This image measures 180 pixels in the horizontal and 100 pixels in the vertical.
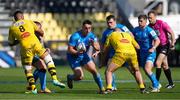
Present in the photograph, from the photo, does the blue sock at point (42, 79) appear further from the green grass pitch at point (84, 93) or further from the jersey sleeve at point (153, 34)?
the jersey sleeve at point (153, 34)

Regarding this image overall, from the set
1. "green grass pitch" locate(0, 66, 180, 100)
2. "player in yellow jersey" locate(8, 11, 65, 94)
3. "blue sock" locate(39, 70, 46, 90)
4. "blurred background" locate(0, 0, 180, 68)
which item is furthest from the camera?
"blurred background" locate(0, 0, 180, 68)

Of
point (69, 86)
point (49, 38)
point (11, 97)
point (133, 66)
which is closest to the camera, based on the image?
point (11, 97)

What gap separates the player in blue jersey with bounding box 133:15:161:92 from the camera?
18.9 m

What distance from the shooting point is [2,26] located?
4150 cm

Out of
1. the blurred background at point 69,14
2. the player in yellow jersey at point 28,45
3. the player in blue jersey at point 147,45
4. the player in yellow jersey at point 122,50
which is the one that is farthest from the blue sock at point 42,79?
the blurred background at point 69,14

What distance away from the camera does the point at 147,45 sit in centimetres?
1920

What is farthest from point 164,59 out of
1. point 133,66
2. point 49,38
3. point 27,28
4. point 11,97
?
point 49,38

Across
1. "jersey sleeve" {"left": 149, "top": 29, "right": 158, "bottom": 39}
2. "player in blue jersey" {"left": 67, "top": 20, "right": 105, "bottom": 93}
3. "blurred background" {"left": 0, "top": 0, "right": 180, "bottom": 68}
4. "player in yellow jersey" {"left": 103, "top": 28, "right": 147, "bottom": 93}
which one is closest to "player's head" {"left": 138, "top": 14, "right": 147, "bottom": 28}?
"jersey sleeve" {"left": 149, "top": 29, "right": 158, "bottom": 39}

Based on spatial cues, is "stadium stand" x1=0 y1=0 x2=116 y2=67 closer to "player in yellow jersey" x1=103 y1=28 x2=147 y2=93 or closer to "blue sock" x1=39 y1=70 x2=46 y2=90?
"blue sock" x1=39 y1=70 x2=46 y2=90

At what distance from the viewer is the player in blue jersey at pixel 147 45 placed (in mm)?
18906

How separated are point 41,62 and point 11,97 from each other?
2222 millimetres

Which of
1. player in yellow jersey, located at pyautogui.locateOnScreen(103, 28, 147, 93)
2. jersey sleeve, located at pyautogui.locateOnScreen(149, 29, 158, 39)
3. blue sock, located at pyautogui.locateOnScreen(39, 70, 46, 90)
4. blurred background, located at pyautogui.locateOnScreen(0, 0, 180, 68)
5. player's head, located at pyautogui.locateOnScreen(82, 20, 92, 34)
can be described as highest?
blurred background, located at pyautogui.locateOnScreen(0, 0, 180, 68)

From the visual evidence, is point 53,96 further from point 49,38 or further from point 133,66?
point 49,38

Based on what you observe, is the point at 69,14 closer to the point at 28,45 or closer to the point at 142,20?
the point at 142,20
